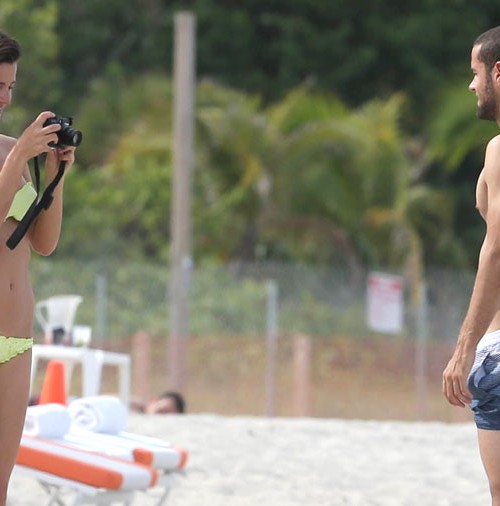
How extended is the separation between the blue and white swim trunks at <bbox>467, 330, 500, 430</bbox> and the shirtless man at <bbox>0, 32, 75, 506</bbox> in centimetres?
116

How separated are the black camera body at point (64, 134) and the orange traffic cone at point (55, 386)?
8.96 feet

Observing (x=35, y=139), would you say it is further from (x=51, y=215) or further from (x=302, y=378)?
(x=302, y=378)

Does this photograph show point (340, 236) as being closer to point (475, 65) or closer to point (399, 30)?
point (399, 30)

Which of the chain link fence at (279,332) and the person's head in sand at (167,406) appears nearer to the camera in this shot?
the person's head in sand at (167,406)

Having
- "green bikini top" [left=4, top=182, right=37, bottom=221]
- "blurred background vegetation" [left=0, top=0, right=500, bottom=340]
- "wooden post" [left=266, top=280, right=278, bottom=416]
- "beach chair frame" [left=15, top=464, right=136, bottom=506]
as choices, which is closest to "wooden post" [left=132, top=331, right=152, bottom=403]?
"wooden post" [left=266, top=280, right=278, bottom=416]

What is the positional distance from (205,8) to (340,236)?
6.28 m

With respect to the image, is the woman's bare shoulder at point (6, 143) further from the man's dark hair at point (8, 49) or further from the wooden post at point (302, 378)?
the wooden post at point (302, 378)

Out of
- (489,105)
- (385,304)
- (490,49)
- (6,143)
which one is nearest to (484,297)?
(489,105)

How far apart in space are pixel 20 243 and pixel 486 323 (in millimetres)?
1226

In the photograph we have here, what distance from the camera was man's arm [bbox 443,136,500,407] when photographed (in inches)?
138

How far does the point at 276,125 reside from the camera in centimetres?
1920

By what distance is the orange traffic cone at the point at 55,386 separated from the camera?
6.20 metres

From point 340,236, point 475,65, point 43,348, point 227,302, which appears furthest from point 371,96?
point 475,65

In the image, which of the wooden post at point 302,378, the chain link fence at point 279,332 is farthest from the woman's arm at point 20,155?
the chain link fence at point 279,332
